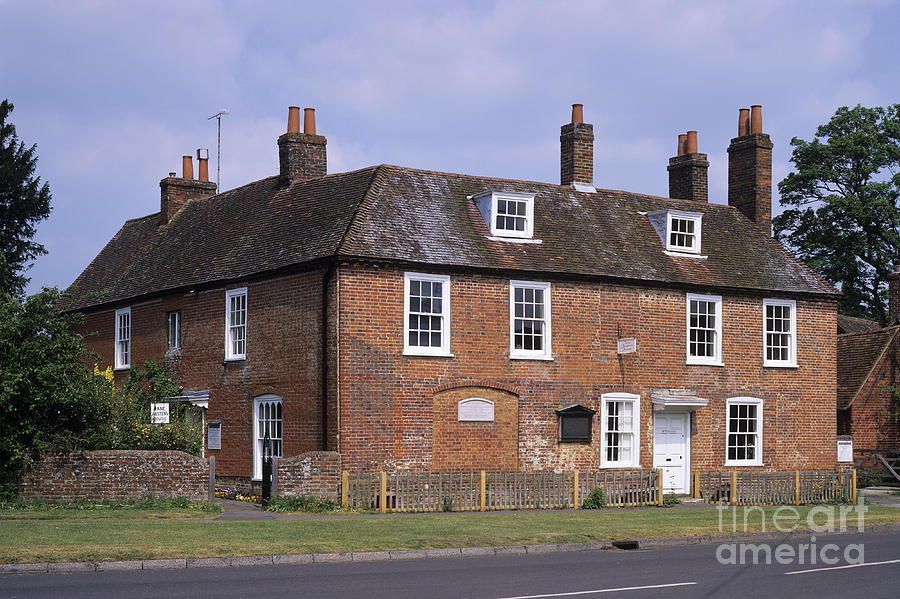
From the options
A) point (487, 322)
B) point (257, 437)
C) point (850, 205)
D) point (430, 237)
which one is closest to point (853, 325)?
→ point (850, 205)

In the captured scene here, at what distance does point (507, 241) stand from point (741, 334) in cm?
778

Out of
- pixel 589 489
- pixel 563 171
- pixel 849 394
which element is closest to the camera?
pixel 589 489

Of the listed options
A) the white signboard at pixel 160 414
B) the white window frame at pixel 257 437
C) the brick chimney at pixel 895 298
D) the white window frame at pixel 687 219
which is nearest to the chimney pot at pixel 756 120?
the white window frame at pixel 687 219

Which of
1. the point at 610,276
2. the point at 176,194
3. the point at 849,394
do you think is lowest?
the point at 849,394

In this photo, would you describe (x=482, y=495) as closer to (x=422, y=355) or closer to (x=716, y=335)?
(x=422, y=355)

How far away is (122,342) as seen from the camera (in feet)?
117

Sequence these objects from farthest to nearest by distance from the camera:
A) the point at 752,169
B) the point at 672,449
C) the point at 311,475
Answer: the point at 752,169
the point at 672,449
the point at 311,475

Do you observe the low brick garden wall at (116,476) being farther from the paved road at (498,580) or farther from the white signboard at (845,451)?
the white signboard at (845,451)

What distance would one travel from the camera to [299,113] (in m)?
32.0

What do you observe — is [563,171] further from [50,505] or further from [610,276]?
[50,505]

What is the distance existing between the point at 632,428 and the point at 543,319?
13.2 ft

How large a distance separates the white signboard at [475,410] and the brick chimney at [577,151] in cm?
872

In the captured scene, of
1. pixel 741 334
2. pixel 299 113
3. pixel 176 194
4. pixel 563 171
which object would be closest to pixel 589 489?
pixel 741 334

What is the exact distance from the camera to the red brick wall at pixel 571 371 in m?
26.8
